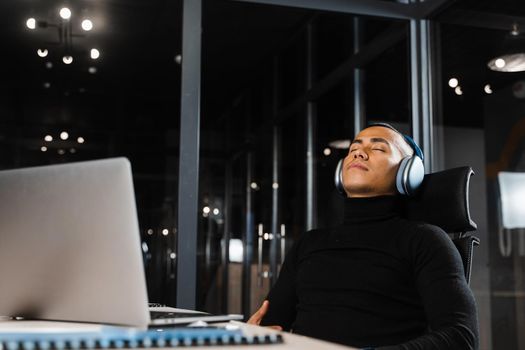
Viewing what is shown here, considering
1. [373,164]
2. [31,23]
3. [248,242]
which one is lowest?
[248,242]

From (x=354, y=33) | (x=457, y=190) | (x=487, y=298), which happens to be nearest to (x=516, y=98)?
(x=487, y=298)

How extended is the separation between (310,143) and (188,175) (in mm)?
1934

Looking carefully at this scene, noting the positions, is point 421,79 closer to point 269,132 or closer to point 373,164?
point 373,164

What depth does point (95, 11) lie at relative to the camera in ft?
13.2

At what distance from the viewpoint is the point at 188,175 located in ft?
9.45

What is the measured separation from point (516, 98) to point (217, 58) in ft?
8.31

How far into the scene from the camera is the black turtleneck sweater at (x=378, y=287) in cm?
158

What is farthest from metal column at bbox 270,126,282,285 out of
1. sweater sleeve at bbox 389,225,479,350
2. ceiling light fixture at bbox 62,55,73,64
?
sweater sleeve at bbox 389,225,479,350

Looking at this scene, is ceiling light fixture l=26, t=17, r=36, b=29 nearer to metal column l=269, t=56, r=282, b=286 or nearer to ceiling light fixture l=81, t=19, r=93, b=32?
ceiling light fixture l=81, t=19, r=93, b=32

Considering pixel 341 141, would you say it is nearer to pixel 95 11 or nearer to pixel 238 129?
pixel 238 129

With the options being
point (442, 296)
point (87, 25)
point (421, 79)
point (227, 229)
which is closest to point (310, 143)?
point (227, 229)

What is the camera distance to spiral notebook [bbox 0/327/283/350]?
31.9 inches

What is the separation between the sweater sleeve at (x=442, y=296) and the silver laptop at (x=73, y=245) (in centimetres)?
69

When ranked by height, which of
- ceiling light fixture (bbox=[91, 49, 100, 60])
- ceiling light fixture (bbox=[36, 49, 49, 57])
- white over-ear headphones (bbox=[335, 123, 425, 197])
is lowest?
white over-ear headphones (bbox=[335, 123, 425, 197])
